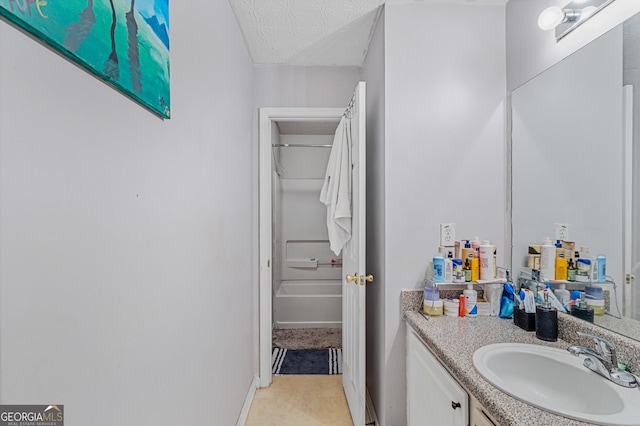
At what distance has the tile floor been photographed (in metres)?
1.96

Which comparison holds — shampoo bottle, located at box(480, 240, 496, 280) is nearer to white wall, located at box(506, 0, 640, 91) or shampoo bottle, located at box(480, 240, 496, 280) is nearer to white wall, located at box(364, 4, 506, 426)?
white wall, located at box(364, 4, 506, 426)

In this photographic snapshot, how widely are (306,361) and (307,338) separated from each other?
48cm

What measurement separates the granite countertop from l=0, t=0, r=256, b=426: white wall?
0.95 metres

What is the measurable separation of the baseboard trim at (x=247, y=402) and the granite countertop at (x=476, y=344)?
120cm

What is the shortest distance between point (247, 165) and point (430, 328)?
152cm

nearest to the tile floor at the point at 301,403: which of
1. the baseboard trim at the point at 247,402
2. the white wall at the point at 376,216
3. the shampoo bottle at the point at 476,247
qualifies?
the baseboard trim at the point at 247,402

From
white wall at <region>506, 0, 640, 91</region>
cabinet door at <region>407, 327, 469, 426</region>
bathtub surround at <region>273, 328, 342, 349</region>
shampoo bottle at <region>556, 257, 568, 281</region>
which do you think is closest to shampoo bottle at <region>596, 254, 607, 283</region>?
shampoo bottle at <region>556, 257, 568, 281</region>

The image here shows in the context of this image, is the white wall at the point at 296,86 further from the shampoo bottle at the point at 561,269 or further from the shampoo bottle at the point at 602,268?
the shampoo bottle at the point at 602,268

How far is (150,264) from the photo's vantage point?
0.88 m

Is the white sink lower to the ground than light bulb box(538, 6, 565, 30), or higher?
lower

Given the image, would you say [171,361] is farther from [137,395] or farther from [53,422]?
[53,422]

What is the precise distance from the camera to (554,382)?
1093 mm

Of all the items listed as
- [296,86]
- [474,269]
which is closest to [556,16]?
[474,269]

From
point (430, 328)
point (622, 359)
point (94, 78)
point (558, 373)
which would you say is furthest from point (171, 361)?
point (622, 359)
